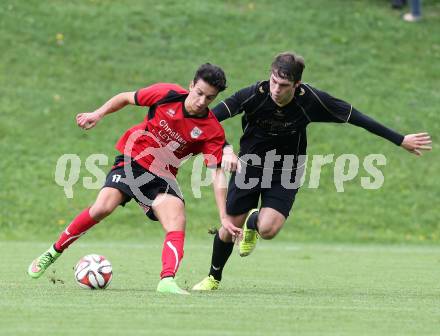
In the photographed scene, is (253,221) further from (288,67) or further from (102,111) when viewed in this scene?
(102,111)

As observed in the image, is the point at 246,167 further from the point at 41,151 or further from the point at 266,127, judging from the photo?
the point at 41,151

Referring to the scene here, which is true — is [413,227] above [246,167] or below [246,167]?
below

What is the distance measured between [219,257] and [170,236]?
117 cm

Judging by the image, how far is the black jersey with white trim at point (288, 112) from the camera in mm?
9383

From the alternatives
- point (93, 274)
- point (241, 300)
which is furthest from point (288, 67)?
point (93, 274)

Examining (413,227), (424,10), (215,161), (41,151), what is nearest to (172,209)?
(215,161)

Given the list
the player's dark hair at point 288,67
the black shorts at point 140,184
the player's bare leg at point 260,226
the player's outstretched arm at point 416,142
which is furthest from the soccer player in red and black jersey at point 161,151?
the player's outstretched arm at point 416,142

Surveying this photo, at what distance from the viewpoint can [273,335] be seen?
5.98m

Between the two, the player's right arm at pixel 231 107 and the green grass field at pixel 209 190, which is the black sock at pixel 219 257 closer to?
the green grass field at pixel 209 190

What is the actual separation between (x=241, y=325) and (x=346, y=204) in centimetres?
1415

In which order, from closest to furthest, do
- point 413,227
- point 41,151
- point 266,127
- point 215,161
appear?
1. point 215,161
2. point 266,127
3. point 413,227
4. point 41,151

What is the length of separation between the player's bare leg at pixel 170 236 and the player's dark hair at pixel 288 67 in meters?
1.41

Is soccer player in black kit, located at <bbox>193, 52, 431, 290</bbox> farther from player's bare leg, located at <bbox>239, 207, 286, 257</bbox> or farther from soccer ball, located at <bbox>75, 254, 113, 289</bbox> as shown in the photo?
soccer ball, located at <bbox>75, 254, 113, 289</bbox>

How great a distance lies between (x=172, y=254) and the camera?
856cm
